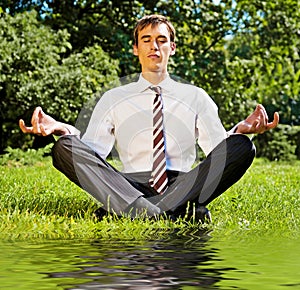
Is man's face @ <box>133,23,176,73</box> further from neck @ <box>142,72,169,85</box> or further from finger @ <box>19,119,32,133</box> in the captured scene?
finger @ <box>19,119,32,133</box>

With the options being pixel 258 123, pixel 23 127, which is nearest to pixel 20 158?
pixel 23 127

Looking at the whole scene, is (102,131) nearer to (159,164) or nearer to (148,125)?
(148,125)

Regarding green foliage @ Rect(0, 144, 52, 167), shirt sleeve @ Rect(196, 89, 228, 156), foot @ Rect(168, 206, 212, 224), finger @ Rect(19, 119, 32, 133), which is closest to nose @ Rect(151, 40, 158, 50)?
shirt sleeve @ Rect(196, 89, 228, 156)

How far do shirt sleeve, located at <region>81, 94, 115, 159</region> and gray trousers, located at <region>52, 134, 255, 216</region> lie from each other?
0.22m

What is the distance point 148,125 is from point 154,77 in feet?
1.29

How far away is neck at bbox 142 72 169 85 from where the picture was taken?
555cm

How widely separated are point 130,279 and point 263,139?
29.5m

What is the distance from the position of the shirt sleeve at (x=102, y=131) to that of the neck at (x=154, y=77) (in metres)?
0.38

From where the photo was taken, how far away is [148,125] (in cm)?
563

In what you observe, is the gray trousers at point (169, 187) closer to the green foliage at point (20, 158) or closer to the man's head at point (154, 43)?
the man's head at point (154, 43)

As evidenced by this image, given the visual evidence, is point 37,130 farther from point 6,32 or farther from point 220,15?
point 220,15

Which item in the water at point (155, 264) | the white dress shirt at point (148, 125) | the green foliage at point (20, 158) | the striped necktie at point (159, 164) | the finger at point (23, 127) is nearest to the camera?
the water at point (155, 264)

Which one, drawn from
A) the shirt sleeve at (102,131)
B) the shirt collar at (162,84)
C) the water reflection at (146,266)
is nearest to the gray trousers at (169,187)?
the shirt sleeve at (102,131)

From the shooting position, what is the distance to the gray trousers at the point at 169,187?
5.19m
